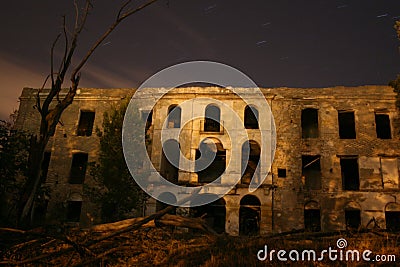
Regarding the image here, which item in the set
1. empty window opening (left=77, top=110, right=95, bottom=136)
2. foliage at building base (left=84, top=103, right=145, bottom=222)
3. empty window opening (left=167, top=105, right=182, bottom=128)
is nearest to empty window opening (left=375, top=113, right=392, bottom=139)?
empty window opening (left=167, top=105, right=182, bottom=128)

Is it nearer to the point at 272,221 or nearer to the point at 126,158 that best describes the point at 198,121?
the point at 126,158

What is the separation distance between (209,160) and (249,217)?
4.49 meters

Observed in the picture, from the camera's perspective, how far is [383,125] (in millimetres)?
25125

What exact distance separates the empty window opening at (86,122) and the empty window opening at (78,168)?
64.6 inches

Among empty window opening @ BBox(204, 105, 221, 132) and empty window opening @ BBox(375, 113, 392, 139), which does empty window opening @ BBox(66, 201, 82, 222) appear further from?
empty window opening @ BBox(375, 113, 392, 139)

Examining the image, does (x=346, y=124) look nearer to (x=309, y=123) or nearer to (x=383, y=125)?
(x=383, y=125)

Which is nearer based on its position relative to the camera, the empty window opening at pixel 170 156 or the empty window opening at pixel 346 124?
the empty window opening at pixel 170 156

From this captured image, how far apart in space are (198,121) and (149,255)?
52.5ft

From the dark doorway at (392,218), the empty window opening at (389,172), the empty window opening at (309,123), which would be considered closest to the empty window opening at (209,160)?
the empty window opening at (309,123)

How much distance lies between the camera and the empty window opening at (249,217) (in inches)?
901

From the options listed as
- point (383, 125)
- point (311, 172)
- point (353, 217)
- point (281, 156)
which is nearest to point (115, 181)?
point (281, 156)

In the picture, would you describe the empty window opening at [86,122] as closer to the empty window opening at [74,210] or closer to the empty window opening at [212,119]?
the empty window opening at [74,210]

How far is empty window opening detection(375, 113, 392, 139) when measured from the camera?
2434 cm

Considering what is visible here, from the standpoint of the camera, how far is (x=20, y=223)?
31.6 feet
